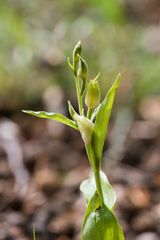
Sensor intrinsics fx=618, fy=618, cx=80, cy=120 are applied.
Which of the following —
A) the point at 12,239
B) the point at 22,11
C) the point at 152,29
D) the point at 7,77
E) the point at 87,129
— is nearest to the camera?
the point at 87,129

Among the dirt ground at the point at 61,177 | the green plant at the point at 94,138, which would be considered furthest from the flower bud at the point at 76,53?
the dirt ground at the point at 61,177

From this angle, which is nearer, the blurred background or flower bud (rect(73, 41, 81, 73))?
flower bud (rect(73, 41, 81, 73))

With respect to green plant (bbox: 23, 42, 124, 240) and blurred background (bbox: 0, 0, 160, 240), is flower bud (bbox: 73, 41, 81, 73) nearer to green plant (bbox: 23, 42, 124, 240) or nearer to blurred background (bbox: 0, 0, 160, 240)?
green plant (bbox: 23, 42, 124, 240)

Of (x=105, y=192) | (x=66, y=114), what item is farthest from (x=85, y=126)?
(x=66, y=114)

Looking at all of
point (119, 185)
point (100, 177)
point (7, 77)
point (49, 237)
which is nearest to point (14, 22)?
point (7, 77)

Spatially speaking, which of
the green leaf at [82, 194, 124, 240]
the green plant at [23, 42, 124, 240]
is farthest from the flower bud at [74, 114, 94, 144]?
the green leaf at [82, 194, 124, 240]

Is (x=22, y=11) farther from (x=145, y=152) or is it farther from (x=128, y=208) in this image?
(x=128, y=208)

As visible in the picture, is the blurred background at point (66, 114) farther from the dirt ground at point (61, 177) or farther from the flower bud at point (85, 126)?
the flower bud at point (85, 126)
